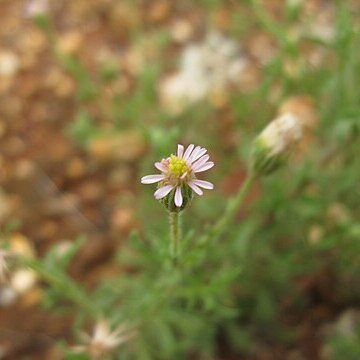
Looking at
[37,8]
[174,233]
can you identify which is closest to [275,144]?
[174,233]

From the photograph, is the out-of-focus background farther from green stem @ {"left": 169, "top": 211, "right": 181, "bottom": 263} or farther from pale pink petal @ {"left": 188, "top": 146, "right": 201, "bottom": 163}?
pale pink petal @ {"left": 188, "top": 146, "right": 201, "bottom": 163}

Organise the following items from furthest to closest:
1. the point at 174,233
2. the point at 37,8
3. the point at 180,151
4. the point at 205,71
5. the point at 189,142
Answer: the point at 205,71 → the point at 189,142 → the point at 37,8 → the point at 174,233 → the point at 180,151

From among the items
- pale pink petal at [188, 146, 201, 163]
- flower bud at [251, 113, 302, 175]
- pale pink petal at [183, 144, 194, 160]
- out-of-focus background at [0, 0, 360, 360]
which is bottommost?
pale pink petal at [188, 146, 201, 163]

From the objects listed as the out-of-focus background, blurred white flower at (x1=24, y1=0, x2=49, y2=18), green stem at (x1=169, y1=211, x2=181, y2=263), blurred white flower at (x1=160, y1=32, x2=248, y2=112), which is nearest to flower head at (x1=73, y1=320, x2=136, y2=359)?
the out-of-focus background

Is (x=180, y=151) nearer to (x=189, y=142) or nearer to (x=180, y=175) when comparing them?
(x=180, y=175)

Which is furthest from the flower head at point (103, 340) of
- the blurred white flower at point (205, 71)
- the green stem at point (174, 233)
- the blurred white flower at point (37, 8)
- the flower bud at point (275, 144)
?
the blurred white flower at point (205, 71)

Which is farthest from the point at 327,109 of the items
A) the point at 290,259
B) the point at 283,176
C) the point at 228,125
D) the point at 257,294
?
the point at 228,125
